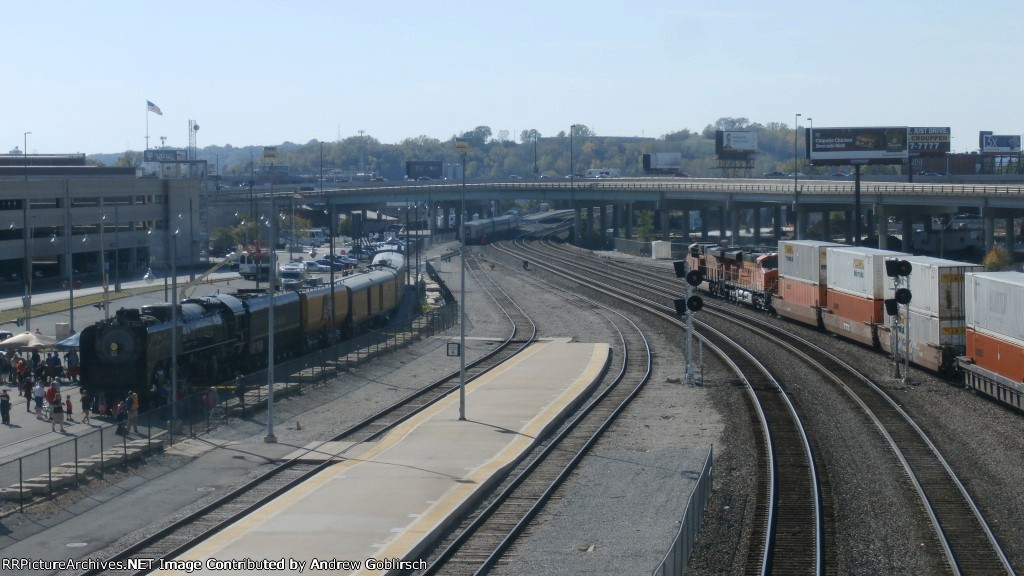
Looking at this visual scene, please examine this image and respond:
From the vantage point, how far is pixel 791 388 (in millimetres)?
34719

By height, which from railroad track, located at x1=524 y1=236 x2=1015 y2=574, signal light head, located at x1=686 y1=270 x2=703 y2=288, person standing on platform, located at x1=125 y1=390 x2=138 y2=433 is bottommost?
railroad track, located at x1=524 y1=236 x2=1015 y2=574

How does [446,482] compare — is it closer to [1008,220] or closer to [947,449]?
[947,449]

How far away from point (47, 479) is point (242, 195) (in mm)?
107090

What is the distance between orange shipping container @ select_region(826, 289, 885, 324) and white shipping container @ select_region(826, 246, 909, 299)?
193 mm

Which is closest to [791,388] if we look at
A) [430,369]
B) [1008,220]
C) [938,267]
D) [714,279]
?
[938,267]

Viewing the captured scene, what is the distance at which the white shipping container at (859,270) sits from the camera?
129ft

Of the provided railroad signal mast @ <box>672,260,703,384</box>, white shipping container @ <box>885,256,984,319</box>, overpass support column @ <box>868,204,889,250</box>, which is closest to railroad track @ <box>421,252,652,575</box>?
railroad signal mast @ <box>672,260,703,384</box>

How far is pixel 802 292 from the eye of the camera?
160 ft

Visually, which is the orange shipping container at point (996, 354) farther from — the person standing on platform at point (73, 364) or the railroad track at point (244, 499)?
the person standing on platform at point (73, 364)

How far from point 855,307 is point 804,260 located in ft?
20.0

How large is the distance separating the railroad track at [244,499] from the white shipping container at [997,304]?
15.8 m

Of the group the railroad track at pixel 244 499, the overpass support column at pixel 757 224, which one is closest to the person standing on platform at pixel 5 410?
the railroad track at pixel 244 499

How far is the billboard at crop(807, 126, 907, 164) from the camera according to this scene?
94375mm

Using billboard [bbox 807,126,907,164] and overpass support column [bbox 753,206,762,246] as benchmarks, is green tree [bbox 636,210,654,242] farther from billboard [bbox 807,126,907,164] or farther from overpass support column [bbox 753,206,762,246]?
billboard [bbox 807,126,907,164]
